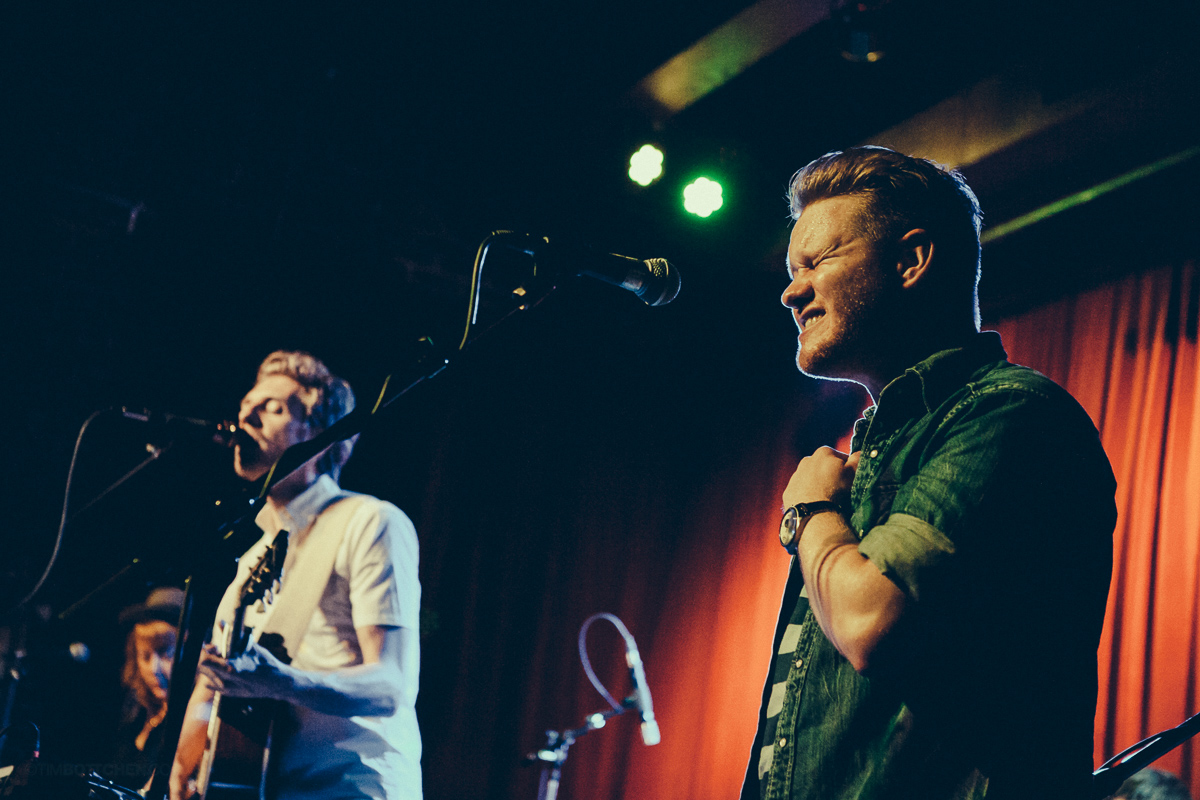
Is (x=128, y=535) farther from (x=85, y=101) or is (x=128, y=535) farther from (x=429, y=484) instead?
(x=85, y=101)

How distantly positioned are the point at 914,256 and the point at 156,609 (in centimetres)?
417

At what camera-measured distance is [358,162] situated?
523cm

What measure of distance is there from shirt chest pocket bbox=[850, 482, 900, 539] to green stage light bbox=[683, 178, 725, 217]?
4003 mm

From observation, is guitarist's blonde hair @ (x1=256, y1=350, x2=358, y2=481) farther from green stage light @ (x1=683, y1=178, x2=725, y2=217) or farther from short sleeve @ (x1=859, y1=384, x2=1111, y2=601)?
green stage light @ (x1=683, y1=178, x2=725, y2=217)

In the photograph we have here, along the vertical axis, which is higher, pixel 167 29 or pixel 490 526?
pixel 167 29

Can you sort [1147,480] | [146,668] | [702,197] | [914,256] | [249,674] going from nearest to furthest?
[914,256] → [249,674] → [1147,480] → [146,668] → [702,197]

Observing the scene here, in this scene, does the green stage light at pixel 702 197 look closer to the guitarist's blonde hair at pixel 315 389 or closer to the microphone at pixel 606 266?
the guitarist's blonde hair at pixel 315 389

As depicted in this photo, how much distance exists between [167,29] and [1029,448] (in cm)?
472

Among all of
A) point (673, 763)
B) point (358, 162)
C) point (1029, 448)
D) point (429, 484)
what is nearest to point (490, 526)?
point (429, 484)

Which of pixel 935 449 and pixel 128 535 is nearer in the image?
pixel 935 449

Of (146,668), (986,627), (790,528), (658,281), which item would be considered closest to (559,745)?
(146,668)

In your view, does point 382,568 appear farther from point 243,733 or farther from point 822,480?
point 822,480

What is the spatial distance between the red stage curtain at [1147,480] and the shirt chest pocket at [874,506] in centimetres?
306

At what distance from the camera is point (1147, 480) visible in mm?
3988
